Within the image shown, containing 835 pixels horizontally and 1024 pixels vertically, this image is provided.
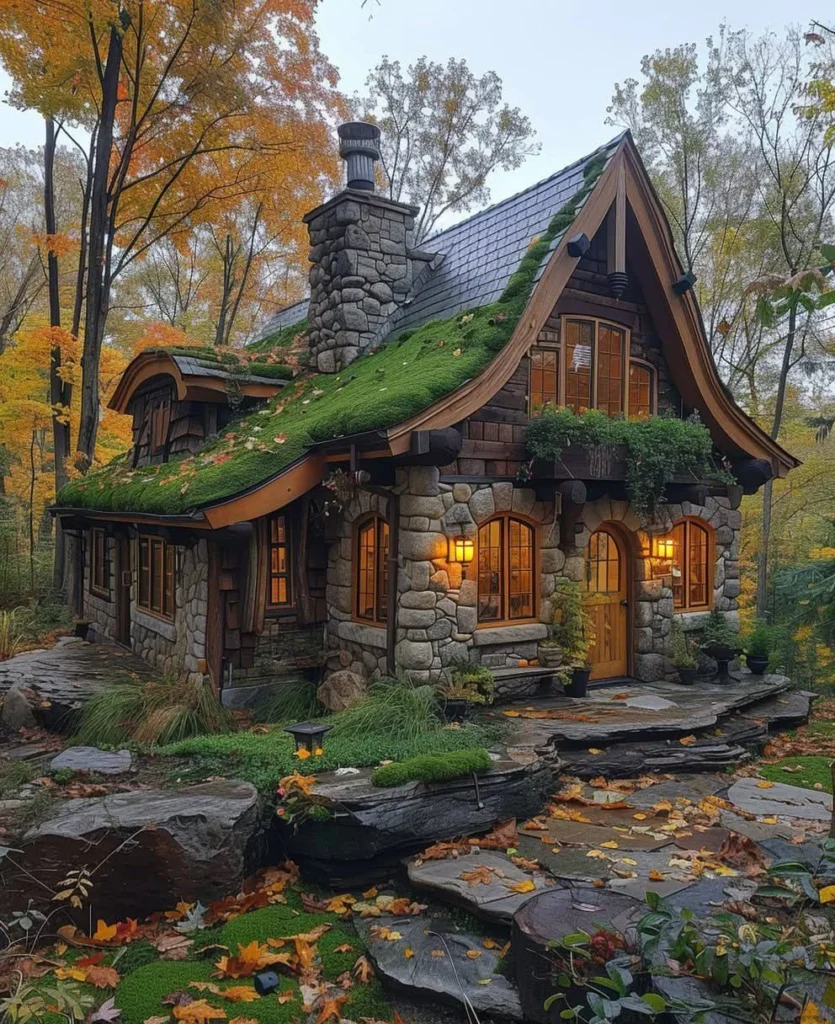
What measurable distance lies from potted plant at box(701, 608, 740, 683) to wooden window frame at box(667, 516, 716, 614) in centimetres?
34

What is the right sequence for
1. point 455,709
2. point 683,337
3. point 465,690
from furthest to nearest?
point 683,337 < point 465,690 < point 455,709

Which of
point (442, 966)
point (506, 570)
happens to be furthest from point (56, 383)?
point (442, 966)

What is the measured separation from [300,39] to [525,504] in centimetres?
1022

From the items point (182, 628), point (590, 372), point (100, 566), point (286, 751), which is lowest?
point (286, 751)

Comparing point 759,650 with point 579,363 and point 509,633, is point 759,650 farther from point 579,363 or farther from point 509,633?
point 579,363

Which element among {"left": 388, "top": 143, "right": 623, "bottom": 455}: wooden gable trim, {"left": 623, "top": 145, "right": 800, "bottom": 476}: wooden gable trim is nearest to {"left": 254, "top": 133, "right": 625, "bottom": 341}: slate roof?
{"left": 388, "top": 143, "right": 623, "bottom": 455}: wooden gable trim

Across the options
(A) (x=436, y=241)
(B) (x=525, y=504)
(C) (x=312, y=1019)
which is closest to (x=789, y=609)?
(B) (x=525, y=504)

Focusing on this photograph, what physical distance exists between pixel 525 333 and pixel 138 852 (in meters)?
6.27

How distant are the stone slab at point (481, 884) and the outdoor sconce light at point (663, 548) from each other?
211 inches

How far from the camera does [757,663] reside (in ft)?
33.0

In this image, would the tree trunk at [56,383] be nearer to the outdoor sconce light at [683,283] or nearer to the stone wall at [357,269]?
the stone wall at [357,269]

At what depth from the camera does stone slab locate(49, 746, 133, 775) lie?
625 cm

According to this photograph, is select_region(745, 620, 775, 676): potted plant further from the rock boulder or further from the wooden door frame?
the rock boulder

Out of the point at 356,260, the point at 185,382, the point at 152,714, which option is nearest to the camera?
the point at 152,714
